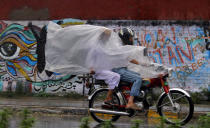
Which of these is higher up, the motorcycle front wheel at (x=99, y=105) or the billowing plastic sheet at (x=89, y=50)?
the billowing plastic sheet at (x=89, y=50)

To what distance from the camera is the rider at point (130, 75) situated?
6559 millimetres

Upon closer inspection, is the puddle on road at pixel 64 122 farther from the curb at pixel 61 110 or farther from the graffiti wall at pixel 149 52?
the graffiti wall at pixel 149 52

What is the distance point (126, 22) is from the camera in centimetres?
1209

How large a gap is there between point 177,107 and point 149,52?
5.61 metres

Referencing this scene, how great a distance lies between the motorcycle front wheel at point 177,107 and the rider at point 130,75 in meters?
0.52

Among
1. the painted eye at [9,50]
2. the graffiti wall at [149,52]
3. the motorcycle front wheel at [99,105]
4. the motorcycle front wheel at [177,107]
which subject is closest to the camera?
the motorcycle front wheel at [177,107]

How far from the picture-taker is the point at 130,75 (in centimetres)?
669

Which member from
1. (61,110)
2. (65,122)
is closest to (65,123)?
(65,122)

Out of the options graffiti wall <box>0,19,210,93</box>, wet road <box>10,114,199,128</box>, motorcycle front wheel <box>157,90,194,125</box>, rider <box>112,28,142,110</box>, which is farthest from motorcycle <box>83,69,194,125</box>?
graffiti wall <box>0,19,210,93</box>

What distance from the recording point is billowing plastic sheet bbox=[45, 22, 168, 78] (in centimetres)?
660

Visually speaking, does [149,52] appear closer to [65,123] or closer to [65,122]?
[65,122]

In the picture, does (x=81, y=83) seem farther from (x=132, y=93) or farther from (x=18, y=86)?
(x=132, y=93)

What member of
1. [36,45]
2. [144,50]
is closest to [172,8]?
[36,45]

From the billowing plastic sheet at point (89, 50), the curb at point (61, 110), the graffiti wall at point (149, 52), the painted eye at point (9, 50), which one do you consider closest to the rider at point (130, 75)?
the billowing plastic sheet at point (89, 50)
